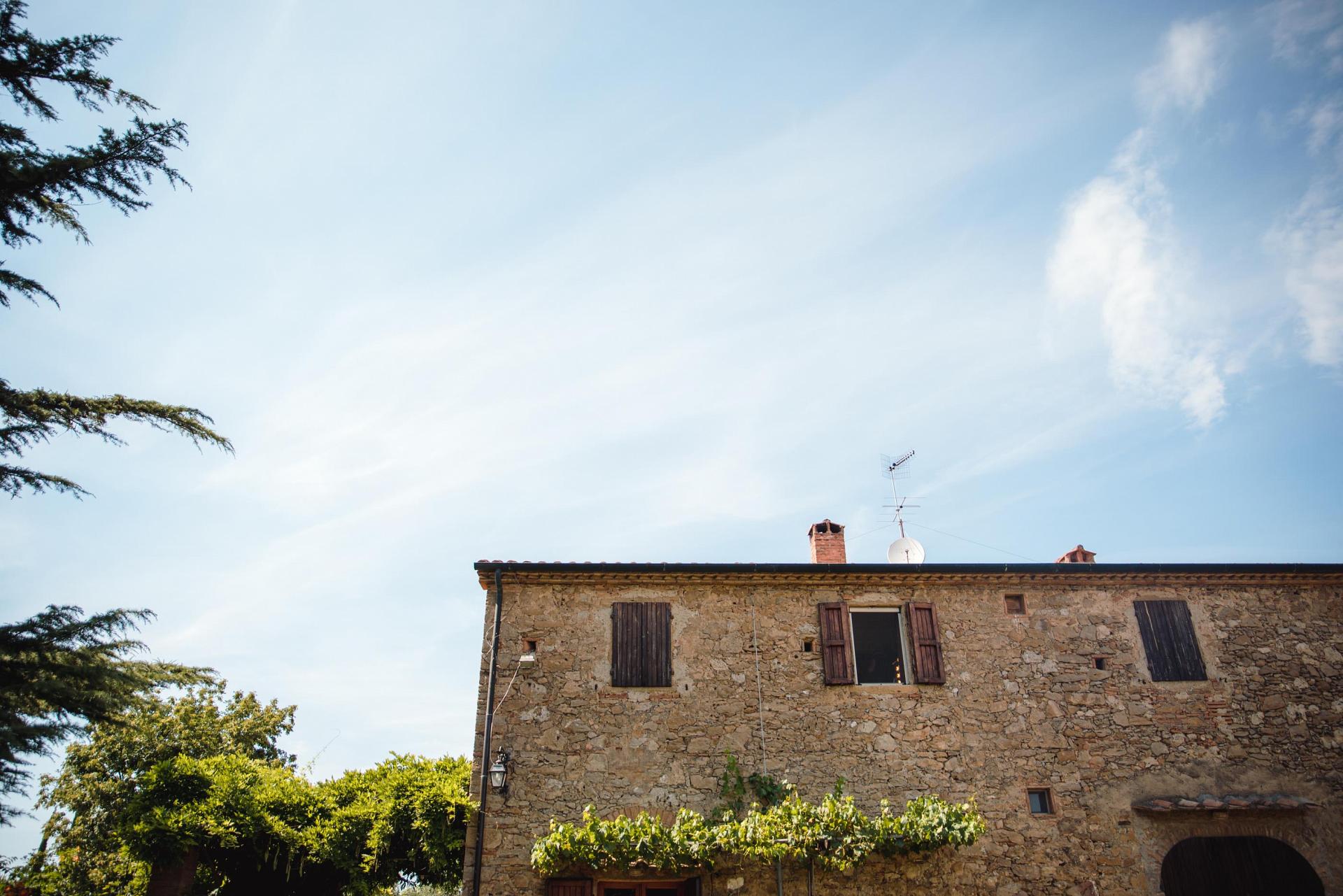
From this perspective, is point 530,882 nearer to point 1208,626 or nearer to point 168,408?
point 168,408

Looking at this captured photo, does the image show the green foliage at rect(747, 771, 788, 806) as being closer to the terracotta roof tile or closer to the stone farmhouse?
the stone farmhouse

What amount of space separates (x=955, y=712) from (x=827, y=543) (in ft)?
11.4

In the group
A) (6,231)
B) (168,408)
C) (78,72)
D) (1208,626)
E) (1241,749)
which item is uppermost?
(78,72)

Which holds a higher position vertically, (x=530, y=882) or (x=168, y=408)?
(x=168, y=408)

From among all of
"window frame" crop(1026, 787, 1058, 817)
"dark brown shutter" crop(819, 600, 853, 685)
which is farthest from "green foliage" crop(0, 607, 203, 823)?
"window frame" crop(1026, 787, 1058, 817)

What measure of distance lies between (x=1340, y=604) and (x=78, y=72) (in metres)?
19.9

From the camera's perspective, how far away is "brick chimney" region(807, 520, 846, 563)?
45.2 ft

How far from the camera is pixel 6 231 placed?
845 centimetres

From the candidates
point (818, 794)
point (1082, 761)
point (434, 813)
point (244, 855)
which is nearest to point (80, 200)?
point (434, 813)

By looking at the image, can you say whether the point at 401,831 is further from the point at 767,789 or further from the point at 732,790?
the point at 767,789

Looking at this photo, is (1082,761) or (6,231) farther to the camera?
(1082,761)

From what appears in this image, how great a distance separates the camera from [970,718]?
475 inches

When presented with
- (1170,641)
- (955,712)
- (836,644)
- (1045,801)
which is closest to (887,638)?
(836,644)

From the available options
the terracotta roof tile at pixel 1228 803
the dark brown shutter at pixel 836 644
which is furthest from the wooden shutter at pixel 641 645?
the terracotta roof tile at pixel 1228 803
